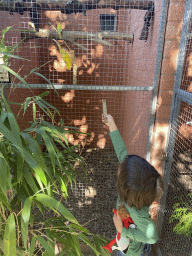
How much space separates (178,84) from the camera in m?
1.31

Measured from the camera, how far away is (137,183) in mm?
922

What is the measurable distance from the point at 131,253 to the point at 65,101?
257cm

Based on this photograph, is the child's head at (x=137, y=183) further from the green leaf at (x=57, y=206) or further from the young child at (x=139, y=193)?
the green leaf at (x=57, y=206)

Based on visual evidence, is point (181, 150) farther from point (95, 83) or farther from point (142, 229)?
point (95, 83)

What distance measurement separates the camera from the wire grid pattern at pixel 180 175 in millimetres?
1208

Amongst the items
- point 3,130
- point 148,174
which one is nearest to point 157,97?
point 148,174

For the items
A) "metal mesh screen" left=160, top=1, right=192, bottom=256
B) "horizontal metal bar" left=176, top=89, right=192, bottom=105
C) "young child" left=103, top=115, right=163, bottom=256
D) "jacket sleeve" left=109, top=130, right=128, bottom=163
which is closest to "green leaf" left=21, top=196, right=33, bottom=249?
"young child" left=103, top=115, right=163, bottom=256

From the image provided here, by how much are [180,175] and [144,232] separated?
1.66ft

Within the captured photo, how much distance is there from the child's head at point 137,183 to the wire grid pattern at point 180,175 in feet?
1.05

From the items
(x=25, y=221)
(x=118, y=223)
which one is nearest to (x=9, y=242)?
(x=25, y=221)

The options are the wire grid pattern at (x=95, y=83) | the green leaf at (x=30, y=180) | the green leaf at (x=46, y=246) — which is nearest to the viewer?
the green leaf at (x=46, y=246)

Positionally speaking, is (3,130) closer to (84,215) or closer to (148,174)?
(148,174)

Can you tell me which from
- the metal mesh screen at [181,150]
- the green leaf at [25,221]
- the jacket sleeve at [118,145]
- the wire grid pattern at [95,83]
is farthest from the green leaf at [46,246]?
the wire grid pattern at [95,83]

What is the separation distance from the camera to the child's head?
3.01 ft
